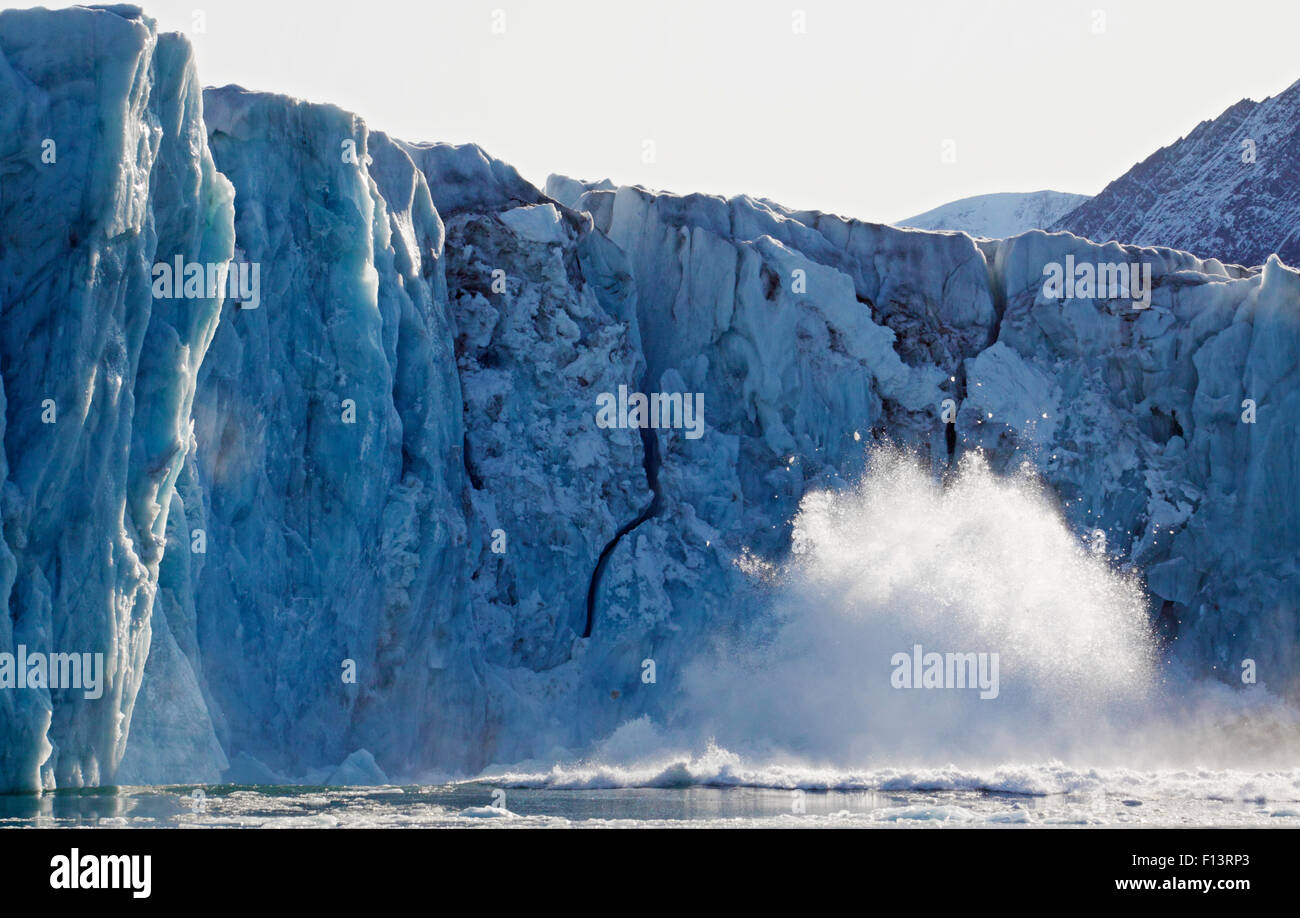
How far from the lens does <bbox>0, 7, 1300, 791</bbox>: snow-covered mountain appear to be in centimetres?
2048

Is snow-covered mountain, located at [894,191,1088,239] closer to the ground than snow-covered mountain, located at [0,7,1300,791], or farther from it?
farther from it

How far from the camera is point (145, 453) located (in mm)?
21578

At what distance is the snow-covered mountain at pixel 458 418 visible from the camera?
20484 mm

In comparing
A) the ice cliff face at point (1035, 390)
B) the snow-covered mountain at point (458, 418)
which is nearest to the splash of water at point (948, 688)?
the snow-covered mountain at point (458, 418)

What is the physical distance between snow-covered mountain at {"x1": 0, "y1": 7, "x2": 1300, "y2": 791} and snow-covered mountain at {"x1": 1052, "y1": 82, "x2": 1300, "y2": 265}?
27.8 meters

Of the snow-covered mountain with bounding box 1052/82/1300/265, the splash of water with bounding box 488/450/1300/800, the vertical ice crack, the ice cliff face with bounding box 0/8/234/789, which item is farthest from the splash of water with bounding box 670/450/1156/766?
the snow-covered mountain with bounding box 1052/82/1300/265

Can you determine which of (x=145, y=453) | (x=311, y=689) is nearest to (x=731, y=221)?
(x=311, y=689)

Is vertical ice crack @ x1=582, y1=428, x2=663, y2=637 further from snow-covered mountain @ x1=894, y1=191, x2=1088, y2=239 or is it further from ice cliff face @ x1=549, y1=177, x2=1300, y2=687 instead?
snow-covered mountain @ x1=894, y1=191, x2=1088, y2=239

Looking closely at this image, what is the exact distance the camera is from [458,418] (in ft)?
100

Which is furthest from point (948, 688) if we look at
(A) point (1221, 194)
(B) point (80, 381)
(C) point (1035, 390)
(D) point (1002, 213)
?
(D) point (1002, 213)

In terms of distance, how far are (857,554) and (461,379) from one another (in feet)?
28.8

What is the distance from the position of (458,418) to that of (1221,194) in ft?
155

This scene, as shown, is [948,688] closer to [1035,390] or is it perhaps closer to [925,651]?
[925,651]
